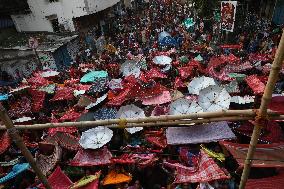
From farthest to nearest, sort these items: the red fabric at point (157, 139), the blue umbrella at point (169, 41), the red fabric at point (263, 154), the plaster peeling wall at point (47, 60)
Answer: the plaster peeling wall at point (47, 60) → the blue umbrella at point (169, 41) → the red fabric at point (157, 139) → the red fabric at point (263, 154)

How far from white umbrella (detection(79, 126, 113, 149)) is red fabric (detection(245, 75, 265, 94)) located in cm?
623

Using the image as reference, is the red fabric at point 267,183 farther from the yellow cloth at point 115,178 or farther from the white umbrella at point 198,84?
the white umbrella at point 198,84

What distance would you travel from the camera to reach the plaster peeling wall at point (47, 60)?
23.9m

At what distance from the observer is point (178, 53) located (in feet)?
65.2

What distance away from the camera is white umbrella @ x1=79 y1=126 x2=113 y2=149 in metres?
10.5

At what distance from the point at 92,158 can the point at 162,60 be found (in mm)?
9282

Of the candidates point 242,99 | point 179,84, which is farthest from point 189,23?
point 242,99

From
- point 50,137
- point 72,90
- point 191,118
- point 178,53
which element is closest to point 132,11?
point 178,53

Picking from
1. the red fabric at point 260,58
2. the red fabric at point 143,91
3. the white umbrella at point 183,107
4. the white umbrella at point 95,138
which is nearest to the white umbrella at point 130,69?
the red fabric at point 143,91

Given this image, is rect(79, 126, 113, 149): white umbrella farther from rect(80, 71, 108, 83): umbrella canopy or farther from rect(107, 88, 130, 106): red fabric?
rect(80, 71, 108, 83): umbrella canopy

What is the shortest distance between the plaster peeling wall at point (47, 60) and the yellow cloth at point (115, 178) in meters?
16.4

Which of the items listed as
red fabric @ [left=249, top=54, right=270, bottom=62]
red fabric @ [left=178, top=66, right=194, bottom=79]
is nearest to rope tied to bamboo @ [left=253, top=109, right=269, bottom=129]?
red fabric @ [left=178, top=66, right=194, bottom=79]

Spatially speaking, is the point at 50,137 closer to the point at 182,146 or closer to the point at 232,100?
the point at 182,146

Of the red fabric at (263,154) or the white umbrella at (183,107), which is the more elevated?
the red fabric at (263,154)
